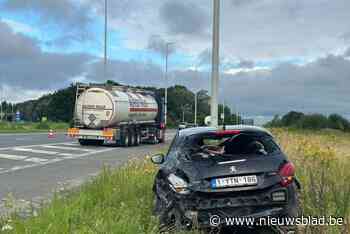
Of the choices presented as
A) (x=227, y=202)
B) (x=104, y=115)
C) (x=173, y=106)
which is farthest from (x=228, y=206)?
(x=173, y=106)

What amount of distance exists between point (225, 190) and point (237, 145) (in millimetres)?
1029

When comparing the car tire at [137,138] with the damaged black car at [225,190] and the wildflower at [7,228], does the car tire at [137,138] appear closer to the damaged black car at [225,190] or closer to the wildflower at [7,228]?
the damaged black car at [225,190]

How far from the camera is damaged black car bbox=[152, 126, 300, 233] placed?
7.08m

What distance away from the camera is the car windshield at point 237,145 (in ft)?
25.7

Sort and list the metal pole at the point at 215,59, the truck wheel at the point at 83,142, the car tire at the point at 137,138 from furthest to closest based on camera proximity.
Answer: the car tire at the point at 137,138
the truck wheel at the point at 83,142
the metal pole at the point at 215,59

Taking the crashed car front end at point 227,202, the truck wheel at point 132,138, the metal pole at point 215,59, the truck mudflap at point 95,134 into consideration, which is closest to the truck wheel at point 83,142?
the truck mudflap at point 95,134

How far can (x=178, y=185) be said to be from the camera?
285 inches

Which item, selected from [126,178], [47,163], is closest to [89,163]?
[47,163]

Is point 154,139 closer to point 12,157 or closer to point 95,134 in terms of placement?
point 95,134

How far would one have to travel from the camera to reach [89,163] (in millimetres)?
21172

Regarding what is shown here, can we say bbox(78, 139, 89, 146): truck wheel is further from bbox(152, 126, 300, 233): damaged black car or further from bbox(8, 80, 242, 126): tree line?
bbox(8, 80, 242, 126): tree line

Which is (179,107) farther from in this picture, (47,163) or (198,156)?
(198,156)

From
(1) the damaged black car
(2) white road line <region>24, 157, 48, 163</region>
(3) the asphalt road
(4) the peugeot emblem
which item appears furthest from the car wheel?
(2) white road line <region>24, 157, 48, 163</region>

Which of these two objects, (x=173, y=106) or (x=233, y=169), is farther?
(x=173, y=106)
